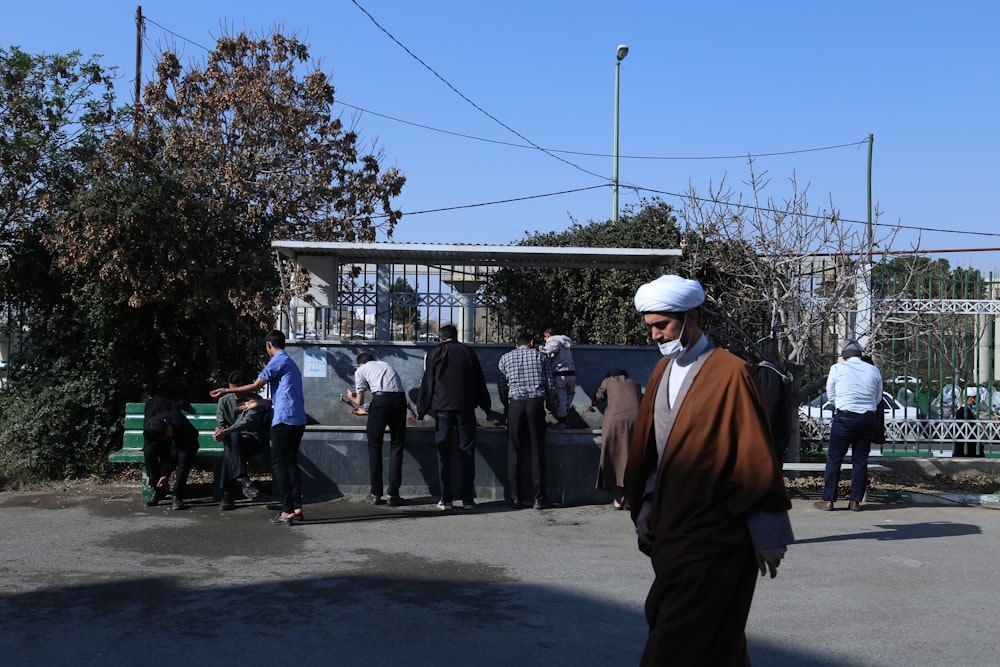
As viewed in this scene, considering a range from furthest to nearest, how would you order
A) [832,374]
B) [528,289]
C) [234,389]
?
1. [528,289]
2. [832,374]
3. [234,389]

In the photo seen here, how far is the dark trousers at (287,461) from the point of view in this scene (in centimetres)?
905

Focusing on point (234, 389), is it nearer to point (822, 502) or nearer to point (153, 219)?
point (153, 219)

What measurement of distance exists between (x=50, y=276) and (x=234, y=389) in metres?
4.03

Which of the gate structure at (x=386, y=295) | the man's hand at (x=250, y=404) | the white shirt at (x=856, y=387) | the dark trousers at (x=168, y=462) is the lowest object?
the dark trousers at (x=168, y=462)

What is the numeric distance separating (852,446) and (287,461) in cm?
589

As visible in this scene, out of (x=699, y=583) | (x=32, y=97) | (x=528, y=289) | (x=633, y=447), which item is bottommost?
(x=699, y=583)

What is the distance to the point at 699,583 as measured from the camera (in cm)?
360

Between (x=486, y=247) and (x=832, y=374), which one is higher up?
(x=486, y=247)

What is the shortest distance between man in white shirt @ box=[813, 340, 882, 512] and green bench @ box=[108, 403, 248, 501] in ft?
21.3

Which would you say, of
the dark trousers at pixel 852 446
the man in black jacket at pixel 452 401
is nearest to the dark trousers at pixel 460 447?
the man in black jacket at pixel 452 401

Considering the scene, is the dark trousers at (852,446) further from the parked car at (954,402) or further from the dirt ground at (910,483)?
the parked car at (954,402)

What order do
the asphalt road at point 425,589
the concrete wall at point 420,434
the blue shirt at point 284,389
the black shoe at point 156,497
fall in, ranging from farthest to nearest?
the concrete wall at point 420,434, the black shoe at point 156,497, the blue shirt at point 284,389, the asphalt road at point 425,589

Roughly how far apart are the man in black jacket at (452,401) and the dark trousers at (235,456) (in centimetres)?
177

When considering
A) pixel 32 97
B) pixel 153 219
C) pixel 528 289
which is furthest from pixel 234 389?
pixel 32 97
